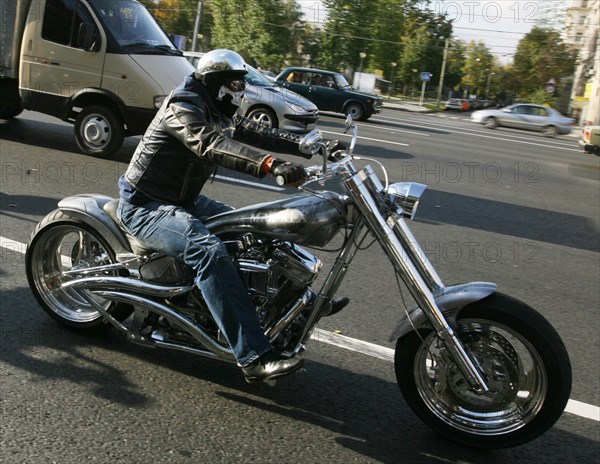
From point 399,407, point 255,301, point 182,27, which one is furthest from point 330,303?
point 182,27

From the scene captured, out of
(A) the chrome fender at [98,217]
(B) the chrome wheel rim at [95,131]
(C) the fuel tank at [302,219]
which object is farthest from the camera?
(B) the chrome wheel rim at [95,131]

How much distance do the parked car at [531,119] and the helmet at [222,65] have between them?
1130 inches

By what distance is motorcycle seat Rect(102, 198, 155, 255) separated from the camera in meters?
3.73

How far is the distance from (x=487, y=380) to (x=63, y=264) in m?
2.63

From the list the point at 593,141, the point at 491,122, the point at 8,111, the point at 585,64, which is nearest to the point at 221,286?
the point at 8,111

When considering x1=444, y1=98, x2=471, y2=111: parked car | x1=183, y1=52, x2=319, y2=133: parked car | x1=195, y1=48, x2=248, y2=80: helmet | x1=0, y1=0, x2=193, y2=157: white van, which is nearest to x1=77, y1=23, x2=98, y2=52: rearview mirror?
x1=0, y1=0, x2=193, y2=157: white van

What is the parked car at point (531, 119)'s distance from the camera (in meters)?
29.7

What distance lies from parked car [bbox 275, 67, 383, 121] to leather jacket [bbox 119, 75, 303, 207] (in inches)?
802

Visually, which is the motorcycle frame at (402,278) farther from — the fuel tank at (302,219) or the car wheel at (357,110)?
the car wheel at (357,110)

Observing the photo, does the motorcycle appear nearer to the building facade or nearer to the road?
the road

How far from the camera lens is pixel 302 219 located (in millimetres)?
3230

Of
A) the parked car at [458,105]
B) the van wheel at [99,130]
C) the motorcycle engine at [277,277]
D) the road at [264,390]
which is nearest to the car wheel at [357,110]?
the van wheel at [99,130]

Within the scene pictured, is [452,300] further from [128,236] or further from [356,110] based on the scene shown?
[356,110]

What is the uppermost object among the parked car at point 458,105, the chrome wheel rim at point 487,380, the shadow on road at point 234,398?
the parked car at point 458,105
